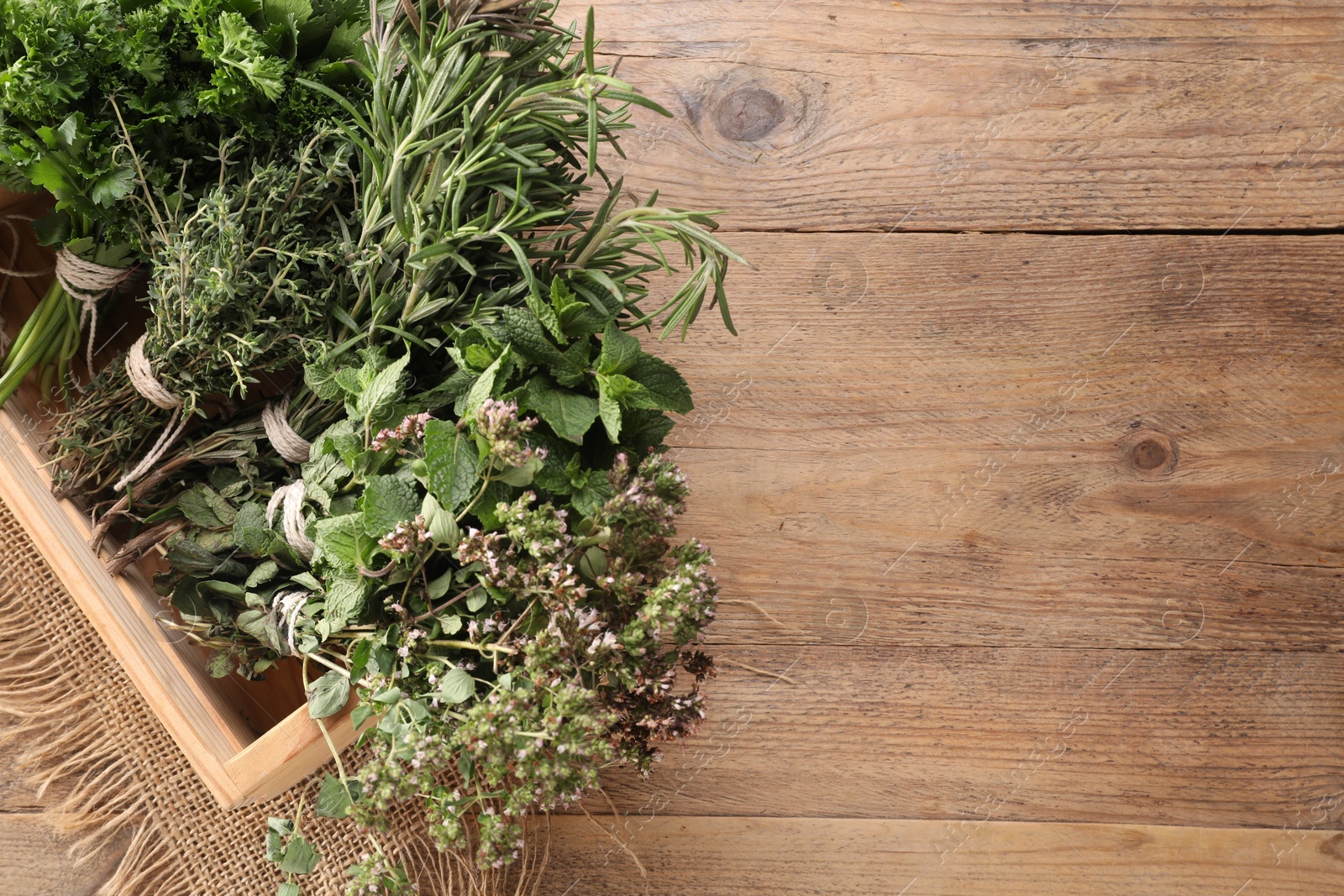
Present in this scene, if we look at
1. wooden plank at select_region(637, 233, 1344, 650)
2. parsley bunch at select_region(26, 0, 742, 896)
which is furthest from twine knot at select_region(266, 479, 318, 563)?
wooden plank at select_region(637, 233, 1344, 650)

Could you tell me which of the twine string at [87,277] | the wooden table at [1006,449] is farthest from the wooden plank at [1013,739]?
the twine string at [87,277]

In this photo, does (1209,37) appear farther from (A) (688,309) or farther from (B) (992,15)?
(A) (688,309)

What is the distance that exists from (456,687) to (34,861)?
2.73ft

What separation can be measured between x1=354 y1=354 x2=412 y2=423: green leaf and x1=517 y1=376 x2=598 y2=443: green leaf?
11 cm

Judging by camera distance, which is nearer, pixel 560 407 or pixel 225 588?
pixel 560 407

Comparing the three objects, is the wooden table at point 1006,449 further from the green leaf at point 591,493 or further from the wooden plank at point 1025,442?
the green leaf at point 591,493

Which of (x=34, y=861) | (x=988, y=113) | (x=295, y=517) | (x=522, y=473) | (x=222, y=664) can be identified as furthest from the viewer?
(x=988, y=113)

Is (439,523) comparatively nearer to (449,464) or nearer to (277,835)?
(449,464)

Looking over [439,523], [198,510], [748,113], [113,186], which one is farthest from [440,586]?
[748,113]

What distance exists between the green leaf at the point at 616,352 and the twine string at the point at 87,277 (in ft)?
1.77

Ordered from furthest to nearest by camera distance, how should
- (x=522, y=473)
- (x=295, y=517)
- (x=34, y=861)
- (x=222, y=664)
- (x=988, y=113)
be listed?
(x=988, y=113), (x=34, y=861), (x=222, y=664), (x=295, y=517), (x=522, y=473)

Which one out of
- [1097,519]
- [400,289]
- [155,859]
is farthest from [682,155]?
[155,859]

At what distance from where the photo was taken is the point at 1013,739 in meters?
1.26

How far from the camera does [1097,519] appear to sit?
1276 mm
